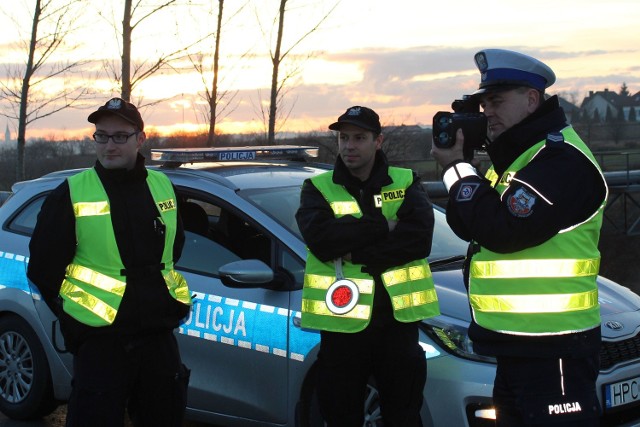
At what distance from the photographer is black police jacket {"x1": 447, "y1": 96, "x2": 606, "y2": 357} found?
2.81 m

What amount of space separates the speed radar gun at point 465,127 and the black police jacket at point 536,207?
3.9 inches

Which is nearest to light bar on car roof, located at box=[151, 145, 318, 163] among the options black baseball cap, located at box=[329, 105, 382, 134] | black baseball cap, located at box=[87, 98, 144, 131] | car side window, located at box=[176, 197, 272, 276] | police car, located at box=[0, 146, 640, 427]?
police car, located at box=[0, 146, 640, 427]

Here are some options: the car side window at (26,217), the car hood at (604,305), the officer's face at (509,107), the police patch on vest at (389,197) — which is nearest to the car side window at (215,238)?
the police patch on vest at (389,197)

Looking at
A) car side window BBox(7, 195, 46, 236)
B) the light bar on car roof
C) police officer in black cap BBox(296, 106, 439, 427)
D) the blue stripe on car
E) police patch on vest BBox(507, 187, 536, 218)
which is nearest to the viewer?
police patch on vest BBox(507, 187, 536, 218)

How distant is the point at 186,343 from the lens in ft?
16.5

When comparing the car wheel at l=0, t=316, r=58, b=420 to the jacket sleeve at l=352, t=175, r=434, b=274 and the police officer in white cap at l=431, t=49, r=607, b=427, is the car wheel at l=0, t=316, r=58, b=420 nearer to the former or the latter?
the jacket sleeve at l=352, t=175, r=434, b=274

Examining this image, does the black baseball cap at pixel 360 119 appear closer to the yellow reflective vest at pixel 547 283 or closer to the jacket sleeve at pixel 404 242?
the jacket sleeve at pixel 404 242

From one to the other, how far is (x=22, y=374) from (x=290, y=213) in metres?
2.17

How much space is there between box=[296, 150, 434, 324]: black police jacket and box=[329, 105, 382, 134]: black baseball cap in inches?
8.9

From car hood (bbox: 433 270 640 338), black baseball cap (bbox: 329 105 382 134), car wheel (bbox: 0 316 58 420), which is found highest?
black baseball cap (bbox: 329 105 382 134)

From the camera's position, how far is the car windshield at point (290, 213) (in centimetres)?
498

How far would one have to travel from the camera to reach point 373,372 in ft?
13.3

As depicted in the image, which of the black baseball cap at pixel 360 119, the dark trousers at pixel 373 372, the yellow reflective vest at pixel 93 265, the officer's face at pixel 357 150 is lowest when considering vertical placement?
the dark trousers at pixel 373 372

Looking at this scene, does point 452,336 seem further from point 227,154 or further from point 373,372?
point 227,154
